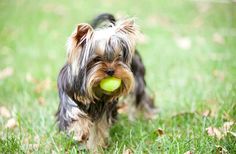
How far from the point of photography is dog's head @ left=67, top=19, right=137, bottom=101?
3.69m

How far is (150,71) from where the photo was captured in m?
7.08

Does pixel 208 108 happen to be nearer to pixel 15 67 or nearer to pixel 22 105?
pixel 22 105

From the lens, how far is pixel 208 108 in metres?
5.08

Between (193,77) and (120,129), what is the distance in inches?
86.1

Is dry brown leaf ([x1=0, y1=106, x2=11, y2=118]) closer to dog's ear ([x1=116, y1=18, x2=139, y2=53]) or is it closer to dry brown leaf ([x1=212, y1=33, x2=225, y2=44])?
dog's ear ([x1=116, y1=18, x2=139, y2=53])

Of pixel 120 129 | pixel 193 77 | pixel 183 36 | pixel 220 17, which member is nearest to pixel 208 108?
pixel 120 129

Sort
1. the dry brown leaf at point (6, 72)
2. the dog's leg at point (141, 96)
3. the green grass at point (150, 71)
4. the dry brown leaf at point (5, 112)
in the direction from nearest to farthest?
the green grass at point (150, 71)
the dog's leg at point (141, 96)
the dry brown leaf at point (5, 112)
the dry brown leaf at point (6, 72)

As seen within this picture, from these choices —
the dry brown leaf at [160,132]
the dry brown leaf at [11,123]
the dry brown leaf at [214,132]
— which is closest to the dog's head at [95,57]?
the dry brown leaf at [160,132]

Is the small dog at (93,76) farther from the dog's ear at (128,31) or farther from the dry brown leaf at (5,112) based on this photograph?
the dry brown leaf at (5,112)

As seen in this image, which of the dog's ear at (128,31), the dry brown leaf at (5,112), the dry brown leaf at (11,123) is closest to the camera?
the dog's ear at (128,31)

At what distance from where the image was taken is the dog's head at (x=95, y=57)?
12.1 ft

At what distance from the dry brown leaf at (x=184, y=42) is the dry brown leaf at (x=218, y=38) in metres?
0.47

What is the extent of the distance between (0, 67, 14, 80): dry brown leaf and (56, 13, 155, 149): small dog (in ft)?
8.89

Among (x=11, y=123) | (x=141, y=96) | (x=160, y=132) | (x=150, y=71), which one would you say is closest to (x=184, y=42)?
(x=150, y=71)
